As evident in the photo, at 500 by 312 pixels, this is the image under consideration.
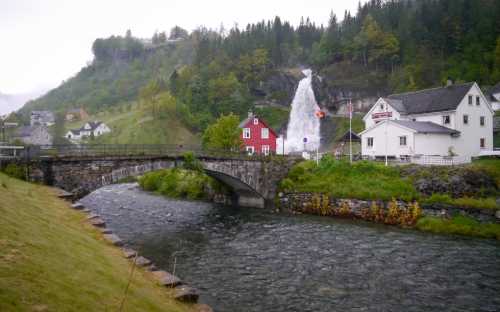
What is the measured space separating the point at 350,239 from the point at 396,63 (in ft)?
323

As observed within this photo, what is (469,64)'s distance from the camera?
A: 9394 cm

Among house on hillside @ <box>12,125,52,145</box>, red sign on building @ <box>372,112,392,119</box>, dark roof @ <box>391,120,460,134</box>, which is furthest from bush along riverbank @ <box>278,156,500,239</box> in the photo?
house on hillside @ <box>12,125,52,145</box>

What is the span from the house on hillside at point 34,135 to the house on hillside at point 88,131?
30.6 ft

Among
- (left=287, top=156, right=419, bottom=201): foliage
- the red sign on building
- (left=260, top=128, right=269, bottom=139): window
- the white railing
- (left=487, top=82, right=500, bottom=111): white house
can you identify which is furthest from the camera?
(left=487, top=82, right=500, bottom=111): white house

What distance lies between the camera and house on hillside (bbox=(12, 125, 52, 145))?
104 metres

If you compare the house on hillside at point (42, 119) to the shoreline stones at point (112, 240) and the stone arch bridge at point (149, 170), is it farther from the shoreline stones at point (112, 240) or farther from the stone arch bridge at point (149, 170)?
the shoreline stones at point (112, 240)

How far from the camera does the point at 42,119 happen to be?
13500cm

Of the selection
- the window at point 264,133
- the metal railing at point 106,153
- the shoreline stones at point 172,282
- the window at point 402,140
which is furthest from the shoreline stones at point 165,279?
the window at point 264,133

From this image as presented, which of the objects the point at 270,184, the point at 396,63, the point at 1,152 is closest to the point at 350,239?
the point at 270,184

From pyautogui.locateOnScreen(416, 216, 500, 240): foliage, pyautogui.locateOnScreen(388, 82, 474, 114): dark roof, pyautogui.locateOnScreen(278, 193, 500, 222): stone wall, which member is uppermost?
pyautogui.locateOnScreen(388, 82, 474, 114): dark roof

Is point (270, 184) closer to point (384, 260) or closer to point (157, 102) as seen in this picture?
point (384, 260)

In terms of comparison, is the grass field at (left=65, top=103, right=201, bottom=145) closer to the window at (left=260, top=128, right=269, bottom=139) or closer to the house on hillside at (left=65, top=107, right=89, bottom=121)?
the window at (left=260, top=128, right=269, bottom=139)

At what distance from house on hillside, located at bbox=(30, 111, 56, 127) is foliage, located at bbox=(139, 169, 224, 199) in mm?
86743

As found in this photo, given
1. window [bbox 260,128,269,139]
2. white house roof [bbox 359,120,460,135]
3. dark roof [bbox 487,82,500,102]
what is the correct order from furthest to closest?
dark roof [bbox 487,82,500,102] < window [bbox 260,128,269,139] < white house roof [bbox 359,120,460,135]
